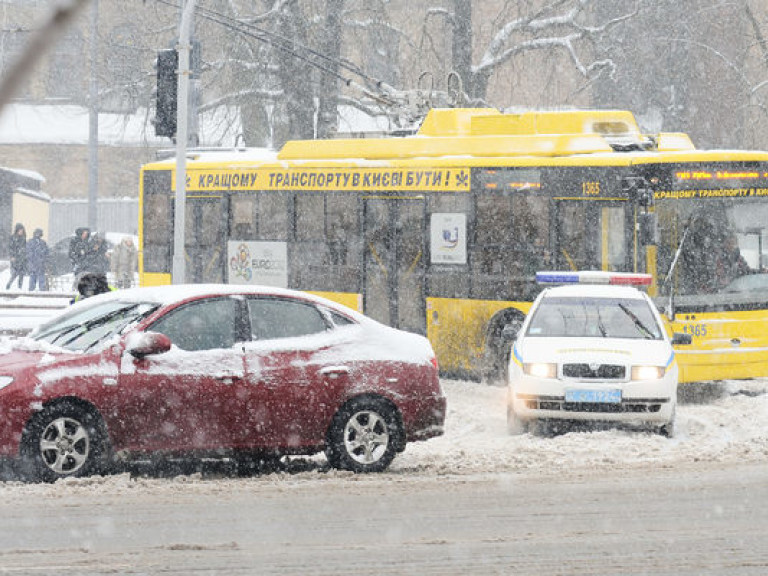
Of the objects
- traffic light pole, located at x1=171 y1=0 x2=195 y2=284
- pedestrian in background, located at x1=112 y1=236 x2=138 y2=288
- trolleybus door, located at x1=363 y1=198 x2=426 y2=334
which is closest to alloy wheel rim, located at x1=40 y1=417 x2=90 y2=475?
trolleybus door, located at x1=363 y1=198 x2=426 y2=334

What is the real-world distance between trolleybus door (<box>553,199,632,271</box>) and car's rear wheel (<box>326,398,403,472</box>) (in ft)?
24.3

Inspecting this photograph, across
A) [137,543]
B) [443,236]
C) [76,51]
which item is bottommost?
[137,543]

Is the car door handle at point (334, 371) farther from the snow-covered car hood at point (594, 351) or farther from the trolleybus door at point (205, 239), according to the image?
the trolleybus door at point (205, 239)

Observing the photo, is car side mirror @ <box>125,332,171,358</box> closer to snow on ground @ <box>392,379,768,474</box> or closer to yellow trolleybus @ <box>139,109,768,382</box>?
snow on ground @ <box>392,379,768,474</box>

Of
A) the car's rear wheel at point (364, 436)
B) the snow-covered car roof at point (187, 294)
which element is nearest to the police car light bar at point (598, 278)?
the snow-covered car roof at point (187, 294)

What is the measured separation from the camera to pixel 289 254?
21.1 metres

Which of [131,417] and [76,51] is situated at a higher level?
[76,51]

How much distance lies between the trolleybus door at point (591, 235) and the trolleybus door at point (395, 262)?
2.28m

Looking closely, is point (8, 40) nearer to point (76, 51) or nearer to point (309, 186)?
point (76, 51)

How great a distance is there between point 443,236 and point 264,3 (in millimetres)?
16012

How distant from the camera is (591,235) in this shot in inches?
699

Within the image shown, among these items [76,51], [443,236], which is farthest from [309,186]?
[76,51]

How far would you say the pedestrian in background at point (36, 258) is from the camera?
36.0m

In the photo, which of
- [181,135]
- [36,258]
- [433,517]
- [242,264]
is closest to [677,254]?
[242,264]
